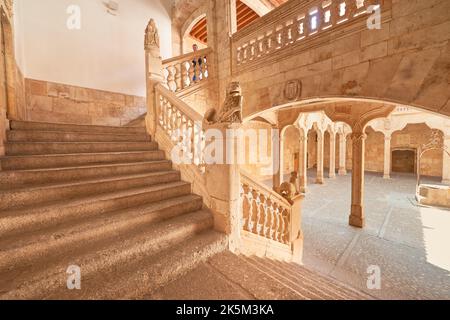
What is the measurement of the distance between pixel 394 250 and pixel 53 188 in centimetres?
611

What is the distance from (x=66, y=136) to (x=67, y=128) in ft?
1.24

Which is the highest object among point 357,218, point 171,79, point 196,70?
point 196,70

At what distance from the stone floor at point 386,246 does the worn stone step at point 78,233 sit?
3.10m

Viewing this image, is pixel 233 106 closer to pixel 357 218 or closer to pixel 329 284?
pixel 329 284

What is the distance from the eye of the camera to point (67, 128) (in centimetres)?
339

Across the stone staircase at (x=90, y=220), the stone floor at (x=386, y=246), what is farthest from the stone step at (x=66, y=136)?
the stone floor at (x=386, y=246)

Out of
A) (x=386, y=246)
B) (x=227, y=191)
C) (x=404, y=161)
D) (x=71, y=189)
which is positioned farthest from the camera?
(x=404, y=161)

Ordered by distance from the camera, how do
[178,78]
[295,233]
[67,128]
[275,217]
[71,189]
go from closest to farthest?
[71,189], [67,128], [275,217], [295,233], [178,78]

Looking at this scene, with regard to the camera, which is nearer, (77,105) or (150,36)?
(150,36)

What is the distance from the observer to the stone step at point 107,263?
1.38 meters

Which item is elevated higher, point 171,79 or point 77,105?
point 171,79

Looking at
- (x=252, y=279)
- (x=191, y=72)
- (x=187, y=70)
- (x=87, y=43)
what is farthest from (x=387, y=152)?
(x=87, y=43)

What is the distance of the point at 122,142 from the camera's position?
3.48 m
